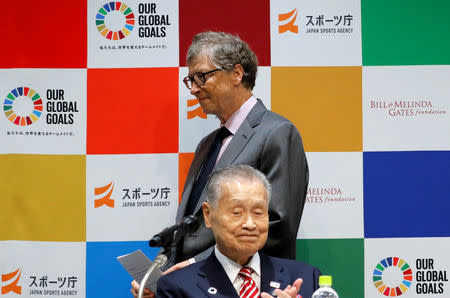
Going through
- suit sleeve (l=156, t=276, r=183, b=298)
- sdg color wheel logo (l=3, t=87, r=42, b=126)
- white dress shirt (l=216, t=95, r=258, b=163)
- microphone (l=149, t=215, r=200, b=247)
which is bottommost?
suit sleeve (l=156, t=276, r=183, b=298)

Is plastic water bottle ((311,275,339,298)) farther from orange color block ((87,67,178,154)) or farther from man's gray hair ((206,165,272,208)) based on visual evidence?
orange color block ((87,67,178,154))

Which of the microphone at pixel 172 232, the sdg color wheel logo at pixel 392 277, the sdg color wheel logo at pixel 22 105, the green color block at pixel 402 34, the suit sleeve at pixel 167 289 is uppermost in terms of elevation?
the green color block at pixel 402 34

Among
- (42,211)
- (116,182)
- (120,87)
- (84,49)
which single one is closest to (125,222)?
(116,182)

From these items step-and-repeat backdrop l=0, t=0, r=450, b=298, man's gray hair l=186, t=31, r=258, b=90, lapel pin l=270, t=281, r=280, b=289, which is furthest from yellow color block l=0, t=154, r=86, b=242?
lapel pin l=270, t=281, r=280, b=289

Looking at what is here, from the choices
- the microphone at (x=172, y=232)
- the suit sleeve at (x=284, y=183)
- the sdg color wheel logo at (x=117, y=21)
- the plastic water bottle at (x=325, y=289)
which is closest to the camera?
the plastic water bottle at (x=325, y=289)

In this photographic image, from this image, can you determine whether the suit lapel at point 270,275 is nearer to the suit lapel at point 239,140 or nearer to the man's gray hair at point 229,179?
the man's gray hair at point 229,179

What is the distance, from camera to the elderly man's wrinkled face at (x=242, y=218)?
2.08 meters

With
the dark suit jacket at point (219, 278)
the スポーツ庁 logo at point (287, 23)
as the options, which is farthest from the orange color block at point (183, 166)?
the dark suit jacket at point (219, 278)

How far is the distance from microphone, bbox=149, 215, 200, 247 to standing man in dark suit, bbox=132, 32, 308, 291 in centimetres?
48

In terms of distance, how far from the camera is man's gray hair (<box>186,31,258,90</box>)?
111 inches

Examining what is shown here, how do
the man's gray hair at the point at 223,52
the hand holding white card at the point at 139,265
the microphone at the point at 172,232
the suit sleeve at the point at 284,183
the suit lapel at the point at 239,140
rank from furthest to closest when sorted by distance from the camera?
the man's gray hair at the point at 223,52 → the suit lapel at the point at 239,140 → the suit sleeve at the point at 284,183 → the hand holding white card at the point at 139,265 → the microphone at the point at 172,232

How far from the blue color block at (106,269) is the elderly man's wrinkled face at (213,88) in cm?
98

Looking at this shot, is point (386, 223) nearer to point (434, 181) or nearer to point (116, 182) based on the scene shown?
point (434, 181)

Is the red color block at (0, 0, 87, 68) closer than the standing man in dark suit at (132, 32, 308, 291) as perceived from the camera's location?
No
